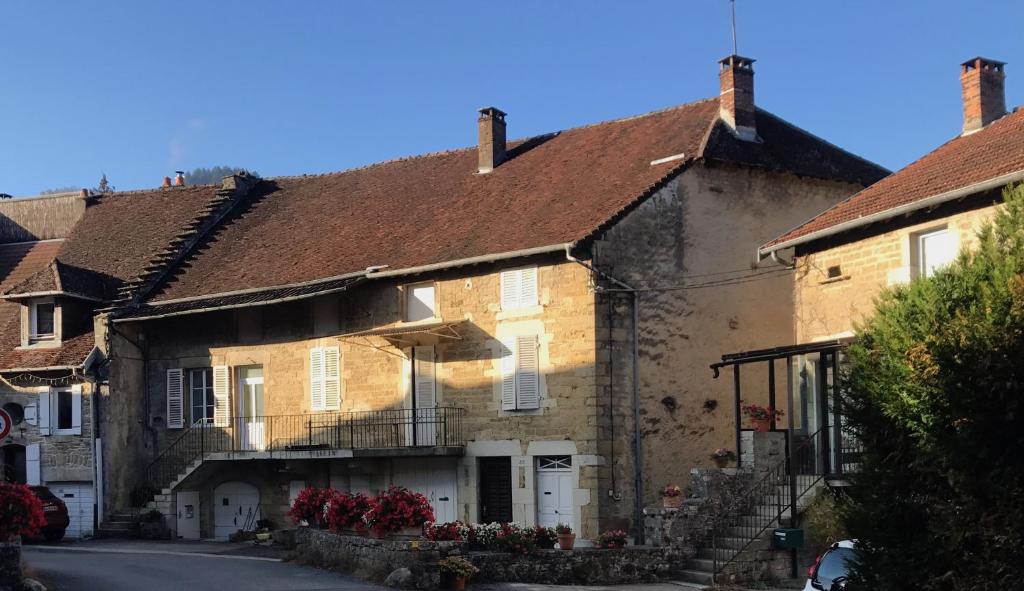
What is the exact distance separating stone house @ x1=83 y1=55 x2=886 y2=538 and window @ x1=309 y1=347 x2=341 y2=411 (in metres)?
0.06

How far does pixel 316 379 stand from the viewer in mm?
26281

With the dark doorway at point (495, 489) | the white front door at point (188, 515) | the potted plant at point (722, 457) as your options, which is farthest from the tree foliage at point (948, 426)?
the white front door at point (188, 515)

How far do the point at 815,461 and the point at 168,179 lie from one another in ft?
71.3

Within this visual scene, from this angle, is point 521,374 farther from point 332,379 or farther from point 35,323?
point 35,323

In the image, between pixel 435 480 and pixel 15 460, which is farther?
pixel 15 460

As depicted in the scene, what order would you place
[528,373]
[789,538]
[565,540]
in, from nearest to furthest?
1. [789,538]
2. [565,540]
3. [528,373]

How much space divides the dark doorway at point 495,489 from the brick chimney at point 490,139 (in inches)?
294

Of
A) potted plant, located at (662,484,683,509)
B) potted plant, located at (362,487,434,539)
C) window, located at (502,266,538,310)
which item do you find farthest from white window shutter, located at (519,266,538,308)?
potted plant, located at (362,487,434,539)

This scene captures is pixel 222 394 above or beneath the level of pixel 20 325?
beneath

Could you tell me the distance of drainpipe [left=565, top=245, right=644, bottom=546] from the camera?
21969mm

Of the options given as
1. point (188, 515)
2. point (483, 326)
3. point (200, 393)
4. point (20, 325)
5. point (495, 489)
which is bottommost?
point (188, 515)

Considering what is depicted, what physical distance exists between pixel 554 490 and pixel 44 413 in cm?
1215

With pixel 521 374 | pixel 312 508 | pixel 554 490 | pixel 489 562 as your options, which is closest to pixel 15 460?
pixel 312 508

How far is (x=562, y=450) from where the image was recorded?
22297 millimetres
